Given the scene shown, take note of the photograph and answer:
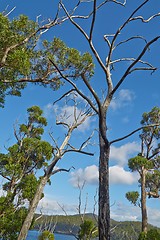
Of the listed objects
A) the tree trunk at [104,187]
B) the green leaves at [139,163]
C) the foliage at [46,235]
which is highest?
the green leaves at [139,163]

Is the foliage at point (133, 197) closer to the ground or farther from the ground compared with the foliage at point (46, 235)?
farther from the ground

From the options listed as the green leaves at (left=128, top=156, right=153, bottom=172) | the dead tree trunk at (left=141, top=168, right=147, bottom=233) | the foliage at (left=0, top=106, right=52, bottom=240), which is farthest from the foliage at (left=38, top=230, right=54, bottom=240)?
the green leaves at (left=128, top=156, right=153, bottom=172)

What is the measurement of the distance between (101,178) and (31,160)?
11029 millimetres

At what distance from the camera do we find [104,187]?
3285mm

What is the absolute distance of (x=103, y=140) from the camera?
3.62 metres

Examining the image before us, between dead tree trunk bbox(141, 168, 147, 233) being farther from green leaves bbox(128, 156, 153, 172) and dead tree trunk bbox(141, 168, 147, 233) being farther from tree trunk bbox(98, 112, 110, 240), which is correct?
tree trunk bbox(98, 112, 110, 240)

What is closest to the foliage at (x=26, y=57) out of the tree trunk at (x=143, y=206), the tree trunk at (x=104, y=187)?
the tree trunk at (x=104, y=187)

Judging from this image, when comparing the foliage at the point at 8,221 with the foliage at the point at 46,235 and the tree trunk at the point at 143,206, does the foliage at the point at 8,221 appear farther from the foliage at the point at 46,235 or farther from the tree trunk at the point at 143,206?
the tree trunk at the point at 143,206

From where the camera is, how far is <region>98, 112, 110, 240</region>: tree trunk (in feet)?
10.1

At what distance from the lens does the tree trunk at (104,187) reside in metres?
3.08

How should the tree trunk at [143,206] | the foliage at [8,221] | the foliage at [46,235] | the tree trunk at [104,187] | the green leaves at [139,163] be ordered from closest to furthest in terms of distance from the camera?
the tree trunk at [104,187] → the foliage at [8,221] → the foliage at [46,235] → the tree trunk at [143,206] → the green leaves at [139,163]

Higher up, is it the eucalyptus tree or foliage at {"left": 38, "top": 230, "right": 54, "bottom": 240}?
the eucalyptus tree

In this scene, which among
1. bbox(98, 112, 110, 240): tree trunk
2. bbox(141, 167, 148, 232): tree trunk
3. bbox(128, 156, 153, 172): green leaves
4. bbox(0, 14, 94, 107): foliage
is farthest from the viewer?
bbox(128, 156, 153, 172): green leaves

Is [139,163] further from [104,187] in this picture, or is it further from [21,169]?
[104,187]
